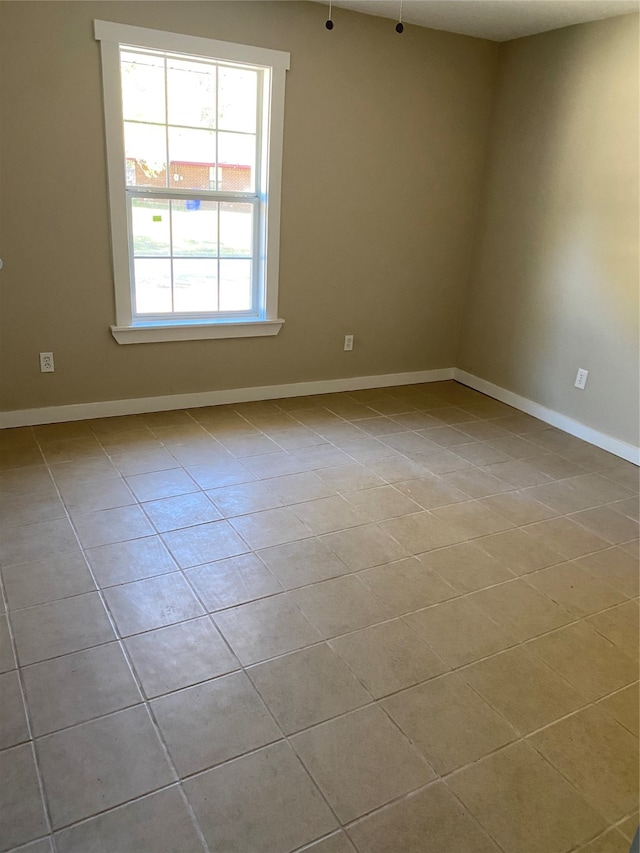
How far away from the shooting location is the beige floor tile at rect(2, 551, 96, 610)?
6.73 ft

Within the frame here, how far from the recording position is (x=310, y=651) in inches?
74.4

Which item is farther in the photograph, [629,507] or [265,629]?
[629,507]

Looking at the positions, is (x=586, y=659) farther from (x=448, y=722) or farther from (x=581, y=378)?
(x=581, y=378)

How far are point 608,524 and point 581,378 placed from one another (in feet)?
4.12

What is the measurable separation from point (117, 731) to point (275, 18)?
348 centimetres

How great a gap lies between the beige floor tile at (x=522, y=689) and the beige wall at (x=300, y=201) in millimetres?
2542

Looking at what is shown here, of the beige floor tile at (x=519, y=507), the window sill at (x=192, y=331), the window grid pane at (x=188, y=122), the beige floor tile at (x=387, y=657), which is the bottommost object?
the beige floor tile at (x=387, y=657)

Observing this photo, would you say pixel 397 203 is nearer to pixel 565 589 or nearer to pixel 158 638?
pixel 565 589

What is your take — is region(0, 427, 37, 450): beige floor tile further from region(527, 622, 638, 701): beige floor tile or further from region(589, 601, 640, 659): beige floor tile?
region(589, 601, 640, 659): beige floor tile

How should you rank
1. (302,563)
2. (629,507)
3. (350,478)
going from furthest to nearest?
(350,478), (629,507), (302,563)

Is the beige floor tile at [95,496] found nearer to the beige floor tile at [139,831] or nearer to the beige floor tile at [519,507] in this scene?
the beige floor tile at [139,831]

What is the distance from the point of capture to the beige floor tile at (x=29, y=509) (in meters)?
2.49

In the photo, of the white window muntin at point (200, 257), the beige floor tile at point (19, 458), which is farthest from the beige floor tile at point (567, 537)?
the beige floor tile at point (19, 458)

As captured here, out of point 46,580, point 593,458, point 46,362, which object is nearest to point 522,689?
point 46,580
